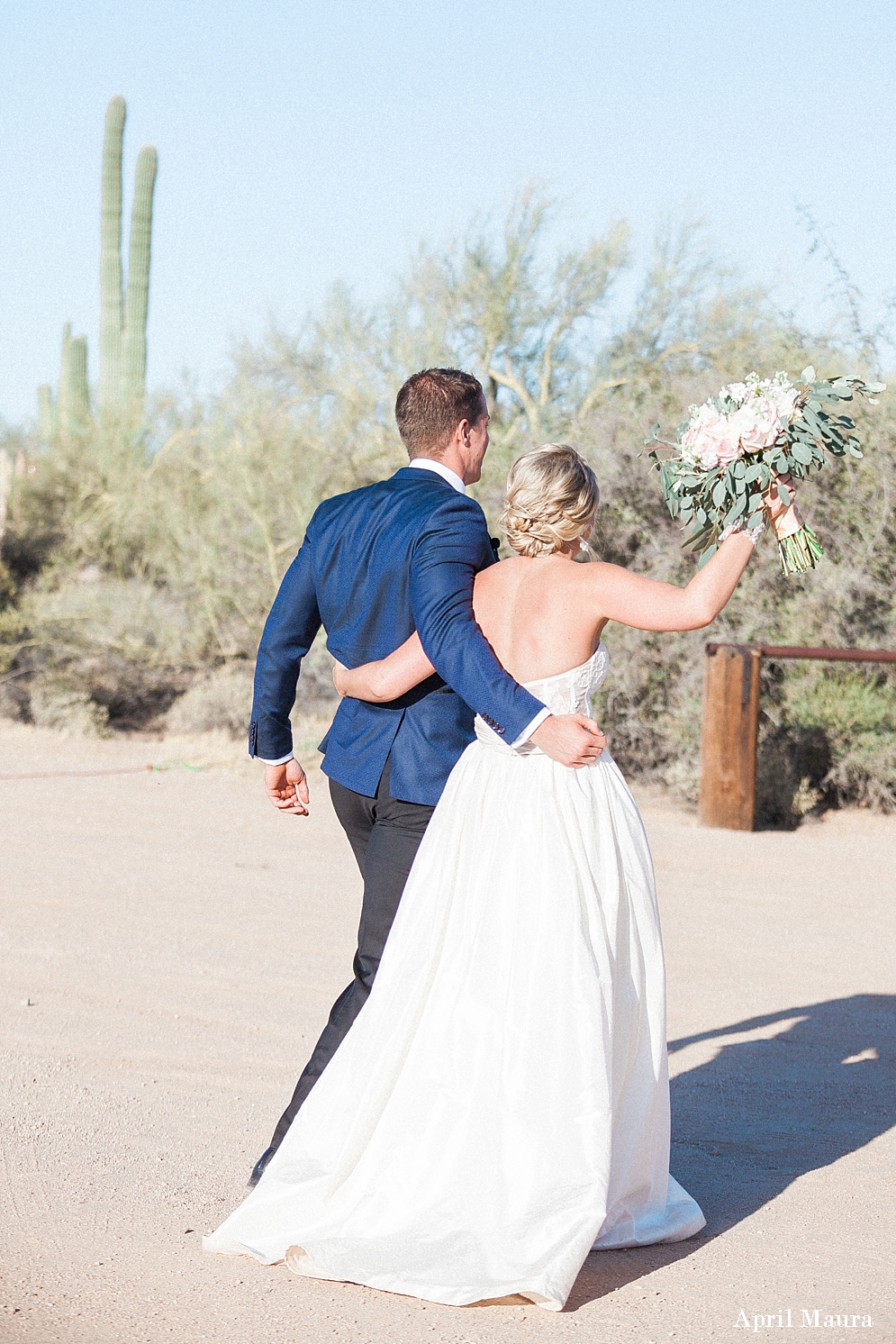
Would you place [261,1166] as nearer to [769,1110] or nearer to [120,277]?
[769,1110]

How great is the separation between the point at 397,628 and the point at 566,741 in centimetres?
56

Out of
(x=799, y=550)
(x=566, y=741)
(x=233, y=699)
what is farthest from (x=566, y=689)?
(x=233, y=699)

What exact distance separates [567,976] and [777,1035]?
273cm

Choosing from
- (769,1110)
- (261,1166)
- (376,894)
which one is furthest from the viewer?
(769,1110)

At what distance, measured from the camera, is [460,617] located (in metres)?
3.03

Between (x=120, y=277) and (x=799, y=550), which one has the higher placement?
(x=120, y=277)

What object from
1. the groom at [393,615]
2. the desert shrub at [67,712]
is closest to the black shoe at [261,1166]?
the groom at [393,615]

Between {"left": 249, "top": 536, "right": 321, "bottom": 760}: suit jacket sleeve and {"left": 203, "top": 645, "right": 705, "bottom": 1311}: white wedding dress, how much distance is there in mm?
554

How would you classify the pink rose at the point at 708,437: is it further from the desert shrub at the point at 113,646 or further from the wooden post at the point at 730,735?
the desert shrub at the point at 113,646

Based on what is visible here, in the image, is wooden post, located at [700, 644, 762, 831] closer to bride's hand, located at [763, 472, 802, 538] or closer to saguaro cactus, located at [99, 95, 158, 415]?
bride's hand, located at [763, 472, 802, 538]

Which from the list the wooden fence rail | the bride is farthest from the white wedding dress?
the wooden fence rail

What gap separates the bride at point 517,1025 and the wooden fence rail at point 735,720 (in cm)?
605

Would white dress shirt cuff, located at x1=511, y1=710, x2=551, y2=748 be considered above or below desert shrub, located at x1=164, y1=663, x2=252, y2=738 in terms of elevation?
above

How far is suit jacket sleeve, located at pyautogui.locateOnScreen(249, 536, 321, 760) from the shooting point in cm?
344
